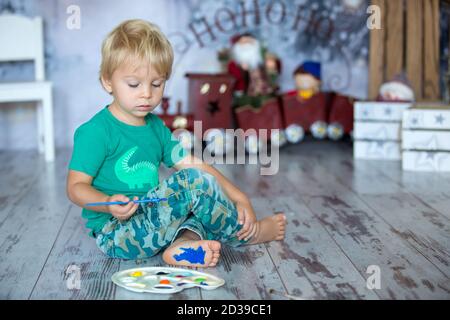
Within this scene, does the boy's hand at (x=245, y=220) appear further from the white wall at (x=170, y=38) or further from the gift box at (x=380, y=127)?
the white wall at (x=170, y=38)

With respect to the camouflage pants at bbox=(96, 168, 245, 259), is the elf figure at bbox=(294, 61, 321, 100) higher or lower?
higher

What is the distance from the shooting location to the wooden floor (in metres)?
1.34

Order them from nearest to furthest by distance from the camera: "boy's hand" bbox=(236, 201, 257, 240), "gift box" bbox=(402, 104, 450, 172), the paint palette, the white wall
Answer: the paint palette, "boy's hand" bbox=(236, 201, 257, 240), "gift box" bbox=(402, 104, 450, 172), the white wall

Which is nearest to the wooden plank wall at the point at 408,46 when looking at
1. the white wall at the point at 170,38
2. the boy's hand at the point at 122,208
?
the white wall at the point at 170,38

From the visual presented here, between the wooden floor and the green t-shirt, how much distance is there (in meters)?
0.16

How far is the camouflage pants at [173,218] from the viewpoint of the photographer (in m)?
1.45

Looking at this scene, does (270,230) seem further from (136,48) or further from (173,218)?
(136,48)

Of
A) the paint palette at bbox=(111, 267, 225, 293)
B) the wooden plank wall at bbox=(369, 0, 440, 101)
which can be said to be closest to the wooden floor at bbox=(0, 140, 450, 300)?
the paint palette at bbox=(111, 267, 225, 293)

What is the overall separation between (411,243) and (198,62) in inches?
71.8

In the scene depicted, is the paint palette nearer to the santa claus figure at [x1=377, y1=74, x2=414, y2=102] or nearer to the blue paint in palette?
the blue paint in palette

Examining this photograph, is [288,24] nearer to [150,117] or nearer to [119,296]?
[150,117]

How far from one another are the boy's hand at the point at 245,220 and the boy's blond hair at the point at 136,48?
1.10 ft

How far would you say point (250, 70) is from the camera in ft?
10.1

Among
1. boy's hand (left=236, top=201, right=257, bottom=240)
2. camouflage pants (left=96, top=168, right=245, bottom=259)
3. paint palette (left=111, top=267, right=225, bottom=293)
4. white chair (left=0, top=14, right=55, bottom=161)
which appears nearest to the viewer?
paint palette (left=111, top=267, right=225, bottom=293)
